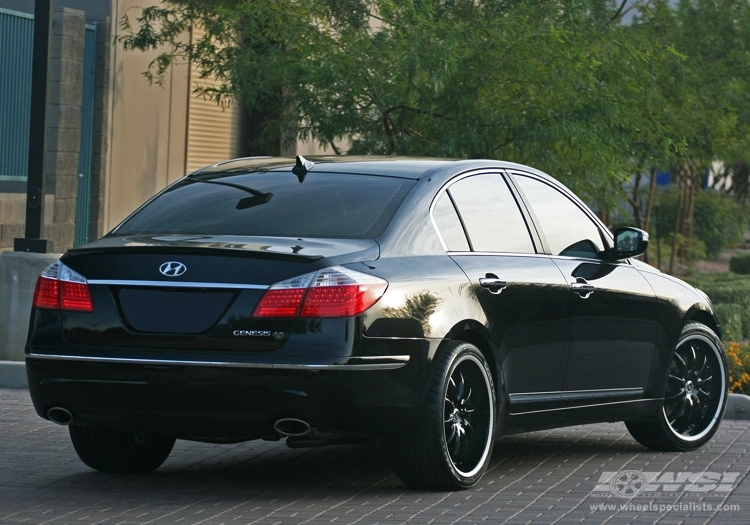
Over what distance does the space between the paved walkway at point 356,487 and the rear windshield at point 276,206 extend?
121cm

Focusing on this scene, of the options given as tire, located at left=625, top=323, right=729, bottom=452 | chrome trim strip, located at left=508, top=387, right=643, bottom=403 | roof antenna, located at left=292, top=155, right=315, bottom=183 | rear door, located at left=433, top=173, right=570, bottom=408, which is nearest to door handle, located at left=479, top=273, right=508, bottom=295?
rear door, located at left=433, top=173, right=570, bottom=408

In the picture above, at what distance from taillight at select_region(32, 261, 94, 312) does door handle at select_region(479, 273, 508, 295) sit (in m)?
1.83

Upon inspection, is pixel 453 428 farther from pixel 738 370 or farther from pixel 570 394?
pixel 738 370

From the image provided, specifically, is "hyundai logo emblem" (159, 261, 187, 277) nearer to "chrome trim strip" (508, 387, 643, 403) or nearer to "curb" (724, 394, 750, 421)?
"chrome trim strip" (508, 387, 643, 403)

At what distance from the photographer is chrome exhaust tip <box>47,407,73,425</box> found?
6.89 metres

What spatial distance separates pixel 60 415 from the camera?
6930mm

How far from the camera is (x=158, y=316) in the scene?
666cm

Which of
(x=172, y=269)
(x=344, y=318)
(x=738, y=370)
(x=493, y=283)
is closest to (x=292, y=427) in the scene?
(x=344, y=318)

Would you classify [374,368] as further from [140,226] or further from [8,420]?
[8,420]

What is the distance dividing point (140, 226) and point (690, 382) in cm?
352

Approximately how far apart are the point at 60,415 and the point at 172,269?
88cm

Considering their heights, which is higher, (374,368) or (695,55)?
(695,55)

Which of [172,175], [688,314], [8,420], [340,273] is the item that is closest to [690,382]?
[688,314]

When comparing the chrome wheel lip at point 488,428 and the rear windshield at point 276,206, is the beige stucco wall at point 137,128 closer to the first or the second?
the rear windshield at point 276,206
